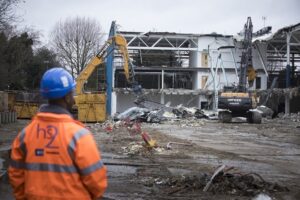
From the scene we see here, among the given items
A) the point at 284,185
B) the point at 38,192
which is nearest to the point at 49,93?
the point at 38,192

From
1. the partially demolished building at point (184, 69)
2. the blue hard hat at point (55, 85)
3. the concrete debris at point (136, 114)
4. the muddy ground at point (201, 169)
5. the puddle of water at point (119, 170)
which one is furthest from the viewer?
the partially demolished building at point (184, 69)

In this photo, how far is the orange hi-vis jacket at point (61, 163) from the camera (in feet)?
11.6

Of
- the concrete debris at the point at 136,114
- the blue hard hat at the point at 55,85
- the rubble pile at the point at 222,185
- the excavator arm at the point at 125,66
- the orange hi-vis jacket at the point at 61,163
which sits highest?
the excavator arm at the point at 125,66

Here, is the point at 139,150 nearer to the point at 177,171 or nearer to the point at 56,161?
the point at 177,171

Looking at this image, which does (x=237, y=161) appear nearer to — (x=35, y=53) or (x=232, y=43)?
(x=232, y=43)

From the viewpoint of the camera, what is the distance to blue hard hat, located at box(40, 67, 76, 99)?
151 inches

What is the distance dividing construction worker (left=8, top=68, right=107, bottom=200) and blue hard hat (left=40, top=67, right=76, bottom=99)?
0.36ft

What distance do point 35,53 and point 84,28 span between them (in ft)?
26.3

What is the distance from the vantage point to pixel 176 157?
15.1m

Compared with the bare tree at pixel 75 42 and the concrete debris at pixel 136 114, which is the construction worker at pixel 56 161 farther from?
the bare tree at pixel 75 42

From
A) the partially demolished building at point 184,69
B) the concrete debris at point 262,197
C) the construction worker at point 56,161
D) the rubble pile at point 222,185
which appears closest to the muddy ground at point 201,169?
the rubble pile at point 222,185

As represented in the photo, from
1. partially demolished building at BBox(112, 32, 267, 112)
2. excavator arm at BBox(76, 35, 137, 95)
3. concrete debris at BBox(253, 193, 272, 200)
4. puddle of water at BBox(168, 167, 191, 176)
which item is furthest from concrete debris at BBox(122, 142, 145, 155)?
partially demolished building at BBox(112, 32, 267, 112)

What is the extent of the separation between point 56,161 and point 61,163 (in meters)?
0.04

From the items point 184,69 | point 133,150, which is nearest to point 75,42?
point 184,69
